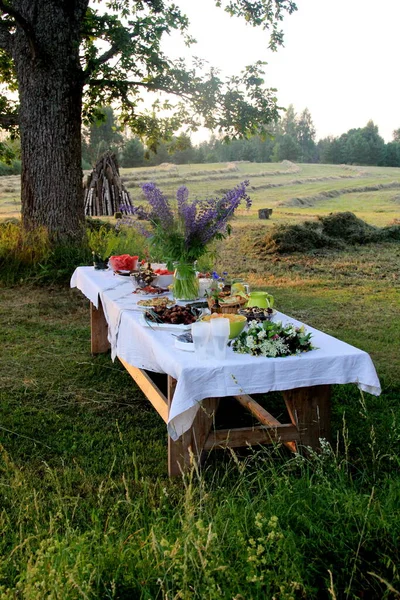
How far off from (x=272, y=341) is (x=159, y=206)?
52.5 inches

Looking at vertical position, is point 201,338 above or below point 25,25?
below

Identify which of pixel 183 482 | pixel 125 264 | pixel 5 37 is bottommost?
pixel 183 482

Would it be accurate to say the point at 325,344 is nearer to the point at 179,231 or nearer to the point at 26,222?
the point at 179,231

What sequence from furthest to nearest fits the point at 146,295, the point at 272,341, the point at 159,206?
the point at 146,295 < the point at 159,206 < the point at 272,341

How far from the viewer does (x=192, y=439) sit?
3.11 metres

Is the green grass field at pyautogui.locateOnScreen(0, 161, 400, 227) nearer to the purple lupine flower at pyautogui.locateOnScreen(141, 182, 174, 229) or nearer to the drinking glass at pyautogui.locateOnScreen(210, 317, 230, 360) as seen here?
the purple lupine flower at pyautogui.locateOnScreen(141, 182, 174, 229)

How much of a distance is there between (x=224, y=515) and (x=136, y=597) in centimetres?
51

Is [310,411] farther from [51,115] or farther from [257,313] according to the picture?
[51,115]

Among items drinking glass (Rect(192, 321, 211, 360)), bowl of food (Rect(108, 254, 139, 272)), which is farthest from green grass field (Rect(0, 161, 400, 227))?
drinking glass (Rect(192, 321, 211, 360))

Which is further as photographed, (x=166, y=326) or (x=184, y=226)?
(x=184, y=226)

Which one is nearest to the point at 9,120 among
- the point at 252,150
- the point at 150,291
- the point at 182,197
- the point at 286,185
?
the point at 150,291

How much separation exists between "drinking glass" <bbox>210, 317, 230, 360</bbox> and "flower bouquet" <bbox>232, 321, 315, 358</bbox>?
15cm

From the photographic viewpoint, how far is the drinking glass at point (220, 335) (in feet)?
9.08

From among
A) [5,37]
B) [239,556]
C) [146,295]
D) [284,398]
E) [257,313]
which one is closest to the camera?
[239,556]
